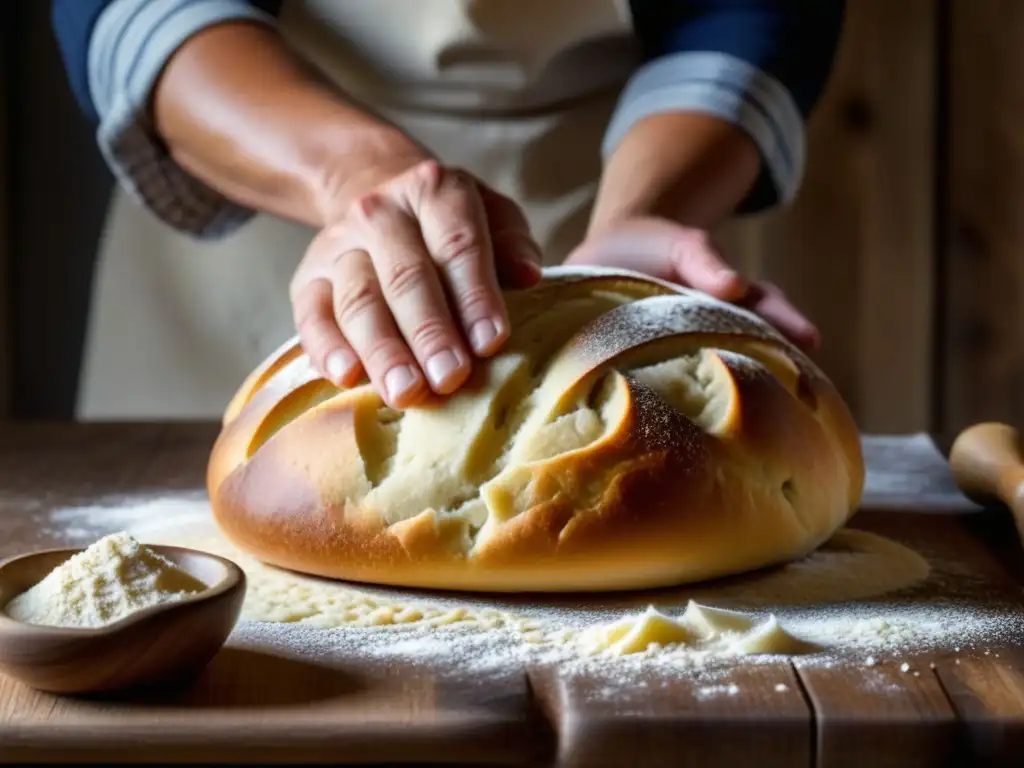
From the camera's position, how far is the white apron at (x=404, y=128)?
6.13ft

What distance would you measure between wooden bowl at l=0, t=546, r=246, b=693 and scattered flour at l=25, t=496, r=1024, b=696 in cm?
10

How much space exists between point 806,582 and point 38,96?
227 centimetres

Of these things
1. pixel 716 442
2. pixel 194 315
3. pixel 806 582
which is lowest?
pixel 194 315

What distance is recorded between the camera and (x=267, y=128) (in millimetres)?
1526

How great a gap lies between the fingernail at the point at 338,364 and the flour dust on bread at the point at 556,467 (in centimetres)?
2

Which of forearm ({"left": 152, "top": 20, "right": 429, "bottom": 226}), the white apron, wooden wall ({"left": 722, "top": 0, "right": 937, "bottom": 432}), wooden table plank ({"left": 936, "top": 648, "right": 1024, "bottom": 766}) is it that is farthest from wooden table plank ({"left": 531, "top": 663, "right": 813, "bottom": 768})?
wooden wall ({"left": 722, "top": 0, "right": 937, "bottom": 432})

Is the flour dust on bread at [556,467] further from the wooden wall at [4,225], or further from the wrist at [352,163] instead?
the wooden wall at [4,225]

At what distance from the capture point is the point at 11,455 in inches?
63.9

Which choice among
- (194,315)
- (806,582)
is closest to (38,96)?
(194,315)

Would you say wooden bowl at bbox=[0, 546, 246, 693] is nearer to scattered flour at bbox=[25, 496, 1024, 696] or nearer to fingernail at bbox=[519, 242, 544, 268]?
scattered flour at bbox=[25, 496, 1024, 696]

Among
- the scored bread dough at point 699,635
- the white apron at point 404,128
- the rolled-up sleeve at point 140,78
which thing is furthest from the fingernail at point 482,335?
the white apron at point 404,128

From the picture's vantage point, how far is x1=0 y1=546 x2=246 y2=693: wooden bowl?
2.59ft

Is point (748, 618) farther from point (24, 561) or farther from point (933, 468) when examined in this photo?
point (933, 468)

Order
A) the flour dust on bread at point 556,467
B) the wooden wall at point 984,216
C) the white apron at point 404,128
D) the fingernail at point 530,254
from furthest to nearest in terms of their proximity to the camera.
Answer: the wooden wall at point 984,216
the white apron at point 404,128
the fingernail at point 530,254
the flour dust on bread at point 556,467
